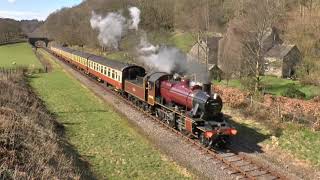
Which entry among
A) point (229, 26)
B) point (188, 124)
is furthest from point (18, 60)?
point (188, 124)

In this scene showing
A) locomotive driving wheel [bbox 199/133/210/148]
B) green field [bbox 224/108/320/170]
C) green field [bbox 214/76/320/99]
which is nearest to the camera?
green field [bbox 224/108/320/170]

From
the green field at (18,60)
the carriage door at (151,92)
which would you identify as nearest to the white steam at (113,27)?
the green field at (18,60)

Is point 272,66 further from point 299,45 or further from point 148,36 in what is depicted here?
point 148,36

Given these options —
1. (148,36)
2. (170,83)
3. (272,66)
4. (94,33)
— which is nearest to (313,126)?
(170,83)

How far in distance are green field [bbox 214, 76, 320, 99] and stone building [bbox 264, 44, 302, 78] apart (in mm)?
1884

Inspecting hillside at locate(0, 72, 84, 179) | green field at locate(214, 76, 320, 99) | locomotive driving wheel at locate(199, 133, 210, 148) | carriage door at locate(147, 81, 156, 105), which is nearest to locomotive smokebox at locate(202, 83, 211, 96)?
locomotive driving wheel at locate(199, 133, 210, 148)

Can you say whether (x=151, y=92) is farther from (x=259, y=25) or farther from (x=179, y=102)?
(x=259, y=25)

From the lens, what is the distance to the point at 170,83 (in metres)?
22.3

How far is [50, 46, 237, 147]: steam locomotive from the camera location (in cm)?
1856

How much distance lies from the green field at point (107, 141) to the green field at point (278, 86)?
16.7 metres

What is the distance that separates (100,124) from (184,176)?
940cm

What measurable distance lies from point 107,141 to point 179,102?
14.9ft

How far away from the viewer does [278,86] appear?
4778cm

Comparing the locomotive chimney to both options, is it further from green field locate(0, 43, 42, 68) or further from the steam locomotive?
green field locate(0, 43, 42, 68)
